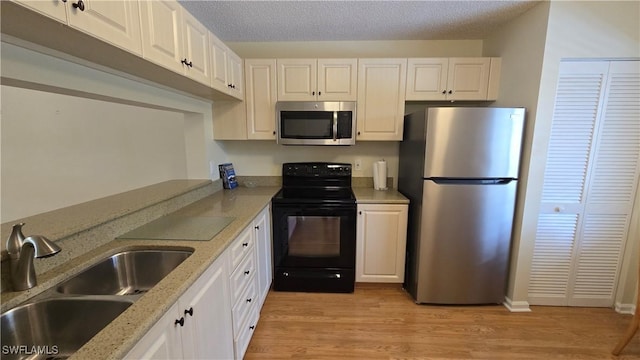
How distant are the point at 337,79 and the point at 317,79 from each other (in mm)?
190

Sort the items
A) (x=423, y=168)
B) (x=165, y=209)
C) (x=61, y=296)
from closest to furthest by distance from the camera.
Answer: (x=61, y=296), (x=165, y=209), (x=423, y=168)

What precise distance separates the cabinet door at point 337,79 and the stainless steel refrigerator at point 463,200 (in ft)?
2.19

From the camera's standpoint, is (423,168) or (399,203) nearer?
(423,168)

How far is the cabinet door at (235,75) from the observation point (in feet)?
7.31

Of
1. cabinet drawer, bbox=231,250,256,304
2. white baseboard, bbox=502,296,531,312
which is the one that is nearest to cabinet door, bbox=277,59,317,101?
cabinet drawer, bbox=231,250,256,304

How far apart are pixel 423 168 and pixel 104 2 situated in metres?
2.07

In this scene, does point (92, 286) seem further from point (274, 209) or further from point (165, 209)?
point (274, 209)

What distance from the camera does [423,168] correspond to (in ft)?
6.95

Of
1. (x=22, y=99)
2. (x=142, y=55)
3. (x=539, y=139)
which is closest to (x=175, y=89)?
(x=142, y=55)

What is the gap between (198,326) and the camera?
1117 mm

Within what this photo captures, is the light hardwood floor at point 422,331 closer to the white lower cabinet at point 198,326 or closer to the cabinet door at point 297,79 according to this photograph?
the white lower cabinet at point 198,326

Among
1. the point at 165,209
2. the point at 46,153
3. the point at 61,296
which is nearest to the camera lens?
the point at 61,296

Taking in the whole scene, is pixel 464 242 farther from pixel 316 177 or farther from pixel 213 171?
pixel 213 171

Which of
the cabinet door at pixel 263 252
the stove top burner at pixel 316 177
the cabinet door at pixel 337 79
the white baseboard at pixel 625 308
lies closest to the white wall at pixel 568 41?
the white baseboard at pixel 625 308
